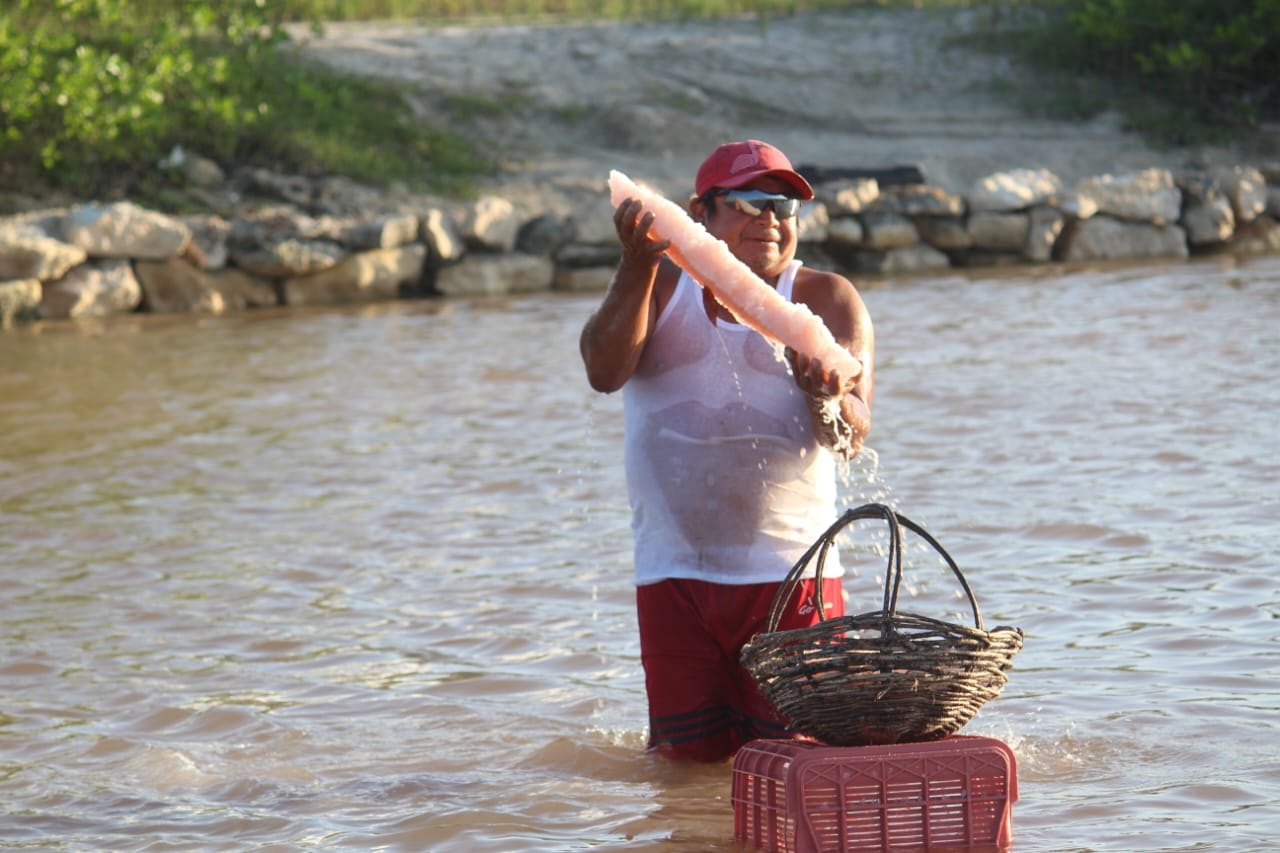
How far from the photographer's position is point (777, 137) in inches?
712

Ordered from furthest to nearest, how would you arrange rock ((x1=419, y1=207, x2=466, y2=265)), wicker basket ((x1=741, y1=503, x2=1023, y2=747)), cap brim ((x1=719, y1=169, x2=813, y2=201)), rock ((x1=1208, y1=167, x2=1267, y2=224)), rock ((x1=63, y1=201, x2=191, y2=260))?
rock ((x1=1208, y1=167, x2=1267, y2=224))
rock ((x1=419, y1=207, x2=466, y2=265))
rock ((x1=63, y1=201, x2=191, y2=260))
cap brim ((x1=719, y1=169, x2=813, y2=201))
wicker basket ((x1=741, y1=503, x2=1023, y2=747))

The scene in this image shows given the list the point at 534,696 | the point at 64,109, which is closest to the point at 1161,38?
the point at 64,109

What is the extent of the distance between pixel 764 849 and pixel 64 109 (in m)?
12.5

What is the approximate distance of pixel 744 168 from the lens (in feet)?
13.5

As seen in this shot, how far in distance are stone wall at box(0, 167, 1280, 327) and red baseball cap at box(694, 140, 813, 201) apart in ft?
33.8

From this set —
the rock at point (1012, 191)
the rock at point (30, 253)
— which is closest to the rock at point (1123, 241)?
the rock at point (1012, 191)

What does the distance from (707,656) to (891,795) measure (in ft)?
2.43

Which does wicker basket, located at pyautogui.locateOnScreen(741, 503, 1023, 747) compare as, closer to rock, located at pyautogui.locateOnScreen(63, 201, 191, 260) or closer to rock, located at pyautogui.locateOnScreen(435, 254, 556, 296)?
rock, located at pyautogui.locateOnScreen(63, 201, 191, 260)

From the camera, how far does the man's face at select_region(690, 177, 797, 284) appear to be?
4.16m

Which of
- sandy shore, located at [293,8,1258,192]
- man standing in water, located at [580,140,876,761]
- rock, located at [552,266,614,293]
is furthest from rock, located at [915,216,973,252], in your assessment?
man standing in water, located at [580,140,876,761]

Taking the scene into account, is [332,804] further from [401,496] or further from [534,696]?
[401,496]

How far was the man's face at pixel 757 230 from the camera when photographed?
4164 millimetres

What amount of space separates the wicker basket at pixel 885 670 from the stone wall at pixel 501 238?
1094 cm

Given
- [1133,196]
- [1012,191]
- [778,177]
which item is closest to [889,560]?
[778,177]
